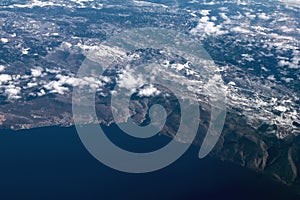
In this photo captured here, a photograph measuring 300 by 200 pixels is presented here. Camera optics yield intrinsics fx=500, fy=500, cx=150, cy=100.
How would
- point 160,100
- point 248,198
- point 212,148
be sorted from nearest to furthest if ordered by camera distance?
point 248,198 → point 212,148 → point 160,100

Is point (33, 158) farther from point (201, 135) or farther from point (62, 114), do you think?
point (201, 135)

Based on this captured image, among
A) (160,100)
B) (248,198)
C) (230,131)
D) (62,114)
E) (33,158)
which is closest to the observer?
(248,198)

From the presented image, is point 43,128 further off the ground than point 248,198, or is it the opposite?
point 248,198

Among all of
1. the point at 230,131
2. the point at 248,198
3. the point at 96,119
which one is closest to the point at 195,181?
the point at 248,198

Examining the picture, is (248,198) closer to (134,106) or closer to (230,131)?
(230,131)

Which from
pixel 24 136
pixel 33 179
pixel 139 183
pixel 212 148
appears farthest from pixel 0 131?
pixel 212 148

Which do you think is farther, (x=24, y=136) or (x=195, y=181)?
(x=24, y=136)
